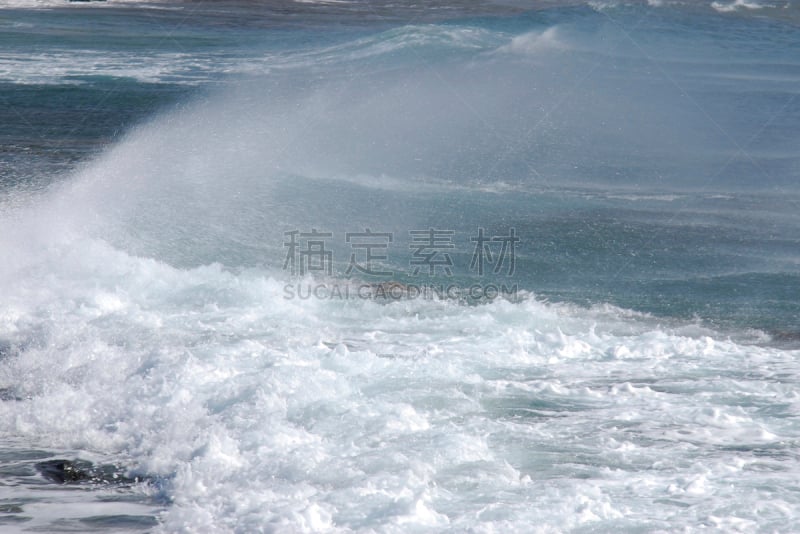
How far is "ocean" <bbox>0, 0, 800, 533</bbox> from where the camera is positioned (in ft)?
20.4

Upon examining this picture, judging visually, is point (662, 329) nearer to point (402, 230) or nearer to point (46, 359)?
point (402, 230)

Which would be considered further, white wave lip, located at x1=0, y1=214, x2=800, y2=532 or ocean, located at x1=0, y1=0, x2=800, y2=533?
ocean, located at x1=0, y1=0, x2=800, y2=533

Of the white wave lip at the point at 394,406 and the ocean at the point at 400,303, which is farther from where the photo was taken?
the ocean at the point at 400,303

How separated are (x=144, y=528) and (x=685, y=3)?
30.3 metres

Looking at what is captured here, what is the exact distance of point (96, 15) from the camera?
31859 mm

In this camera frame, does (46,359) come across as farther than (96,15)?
No

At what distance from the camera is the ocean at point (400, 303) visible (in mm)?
6203

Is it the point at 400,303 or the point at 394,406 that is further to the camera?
the point at 400,303

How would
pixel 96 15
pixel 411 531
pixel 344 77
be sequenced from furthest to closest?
1. pixel 96 15
2. pixel 344 77
3. pixel 411 531

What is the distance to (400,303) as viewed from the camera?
978cm

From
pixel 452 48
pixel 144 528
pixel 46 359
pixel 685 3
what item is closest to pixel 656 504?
pixel 144 528

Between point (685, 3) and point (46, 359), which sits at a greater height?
point (685, 3)

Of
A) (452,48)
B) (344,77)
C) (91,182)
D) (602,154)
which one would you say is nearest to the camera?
(91,182)

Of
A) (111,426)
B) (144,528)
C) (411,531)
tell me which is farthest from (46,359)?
(411,531)
